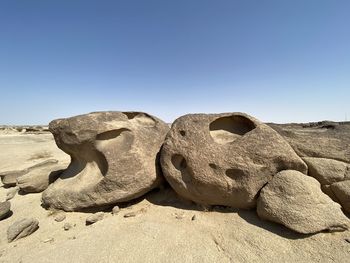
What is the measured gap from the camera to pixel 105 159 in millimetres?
4820

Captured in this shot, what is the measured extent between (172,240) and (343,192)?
2.94m

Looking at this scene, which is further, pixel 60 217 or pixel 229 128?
pixel 229 128

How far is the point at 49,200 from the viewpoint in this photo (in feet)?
16.4

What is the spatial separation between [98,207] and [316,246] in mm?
3899

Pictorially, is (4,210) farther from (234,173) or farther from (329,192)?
(329,192)

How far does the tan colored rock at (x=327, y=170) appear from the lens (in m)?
3.93

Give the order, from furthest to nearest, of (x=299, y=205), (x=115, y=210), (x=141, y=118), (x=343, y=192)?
(x=141, y=118)
(x=115, y=210)
(x=343, y=192)
(x=299, y=205)

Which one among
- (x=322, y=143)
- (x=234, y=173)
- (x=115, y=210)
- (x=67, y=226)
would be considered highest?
(x=322, y=143)

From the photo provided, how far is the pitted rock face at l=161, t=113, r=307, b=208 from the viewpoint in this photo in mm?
4121

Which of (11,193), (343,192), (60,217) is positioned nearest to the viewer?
(343,192)

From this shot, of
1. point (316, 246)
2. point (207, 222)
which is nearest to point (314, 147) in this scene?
point (316, 246)

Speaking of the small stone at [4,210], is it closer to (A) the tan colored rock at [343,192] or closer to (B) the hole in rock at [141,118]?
(B) the hole in rock at [141,118]

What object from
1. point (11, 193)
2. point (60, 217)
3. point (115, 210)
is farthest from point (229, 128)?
point (11, 193)

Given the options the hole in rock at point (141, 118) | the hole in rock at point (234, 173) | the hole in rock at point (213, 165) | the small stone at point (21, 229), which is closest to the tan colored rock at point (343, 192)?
the hole in rock at point (234, 173)
